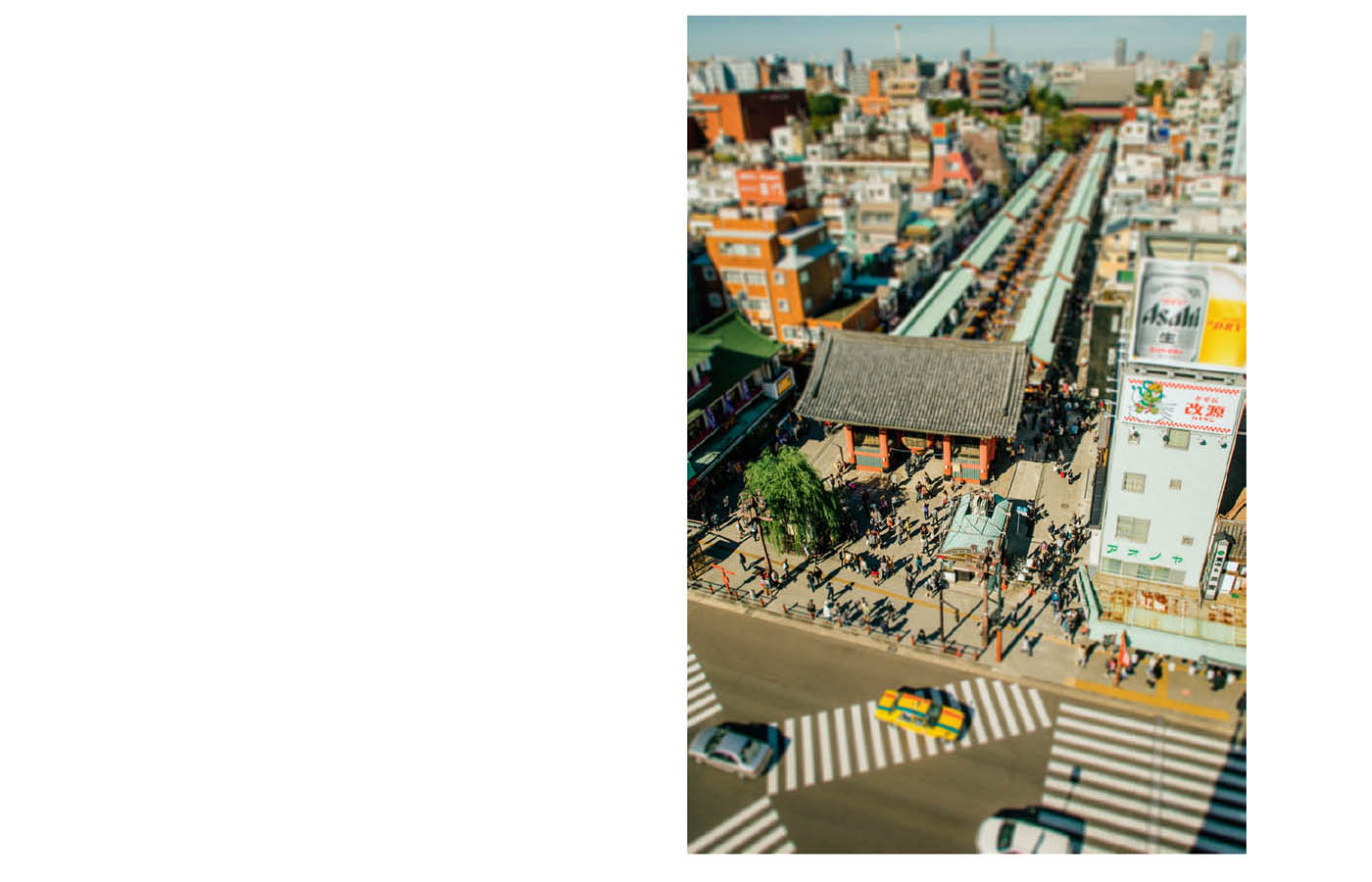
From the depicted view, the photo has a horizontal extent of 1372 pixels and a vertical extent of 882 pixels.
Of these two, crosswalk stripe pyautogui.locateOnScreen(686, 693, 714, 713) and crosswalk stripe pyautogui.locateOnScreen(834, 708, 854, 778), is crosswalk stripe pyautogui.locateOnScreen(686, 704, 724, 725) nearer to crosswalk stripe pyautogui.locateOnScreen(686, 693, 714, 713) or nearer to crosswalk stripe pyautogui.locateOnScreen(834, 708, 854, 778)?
crosswalk stripe pyautogui.locateOnScreen(686, 693, 714, 713)

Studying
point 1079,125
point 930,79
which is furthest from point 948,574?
point 930,79

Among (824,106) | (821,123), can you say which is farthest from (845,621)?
(824,106)

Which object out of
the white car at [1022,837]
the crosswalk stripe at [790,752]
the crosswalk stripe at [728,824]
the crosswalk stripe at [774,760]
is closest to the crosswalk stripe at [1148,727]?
the white car at [1022,837]

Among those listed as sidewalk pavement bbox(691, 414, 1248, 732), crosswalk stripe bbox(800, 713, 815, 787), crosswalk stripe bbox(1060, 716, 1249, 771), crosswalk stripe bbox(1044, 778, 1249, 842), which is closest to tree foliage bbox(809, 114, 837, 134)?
sidewalk pavement bbox(691, 414, 1248, 732)

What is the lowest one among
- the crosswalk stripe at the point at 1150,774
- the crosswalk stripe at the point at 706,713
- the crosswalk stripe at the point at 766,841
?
the crosswalk stripe at the point at 766,841

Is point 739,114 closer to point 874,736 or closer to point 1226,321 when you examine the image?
point 1226,321

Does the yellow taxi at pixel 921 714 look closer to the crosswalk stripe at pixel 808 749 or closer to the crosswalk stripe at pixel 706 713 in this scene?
the crosswalk stripe at pixel 808 749
